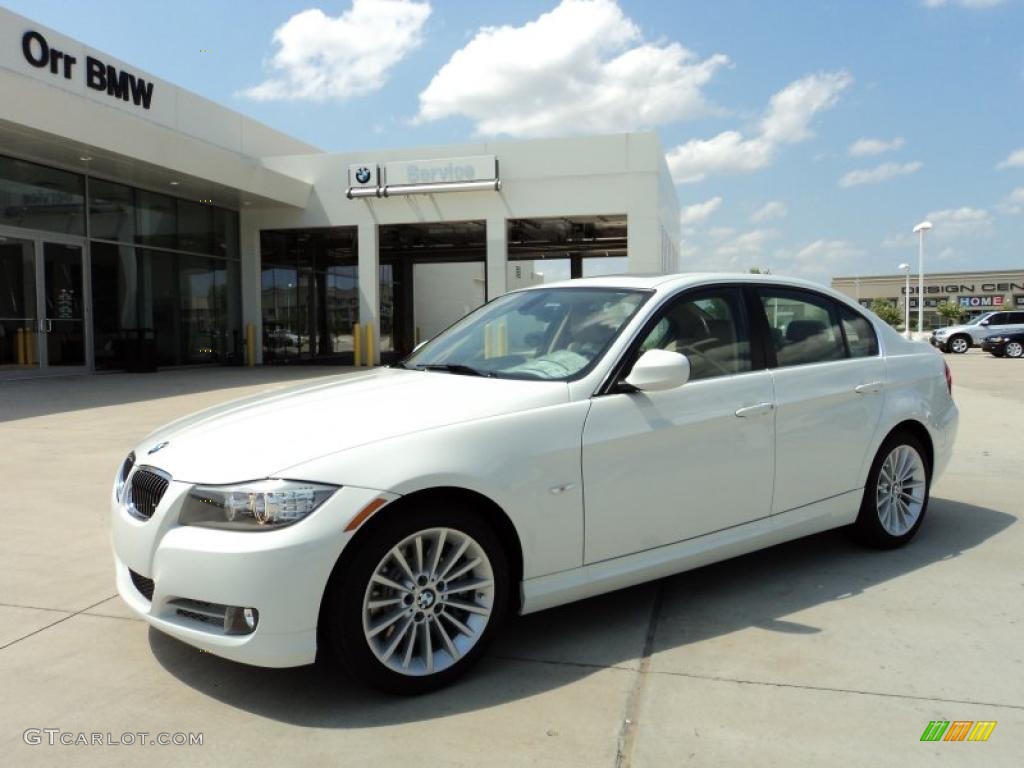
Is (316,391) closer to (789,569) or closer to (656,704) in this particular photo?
(656,704)

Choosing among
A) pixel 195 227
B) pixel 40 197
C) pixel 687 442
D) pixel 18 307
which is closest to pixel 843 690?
pixel 687 442

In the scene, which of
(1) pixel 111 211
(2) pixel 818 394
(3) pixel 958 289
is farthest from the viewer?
(3) pixel 958 289

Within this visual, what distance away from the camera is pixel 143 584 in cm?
307

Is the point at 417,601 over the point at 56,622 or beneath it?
over

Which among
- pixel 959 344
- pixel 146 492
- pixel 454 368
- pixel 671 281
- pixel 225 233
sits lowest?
pixel 959 344

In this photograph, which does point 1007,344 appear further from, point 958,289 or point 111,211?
point 958,289

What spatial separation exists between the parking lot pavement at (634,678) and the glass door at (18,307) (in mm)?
12872

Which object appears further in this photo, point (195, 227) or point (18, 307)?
point (195, 227)

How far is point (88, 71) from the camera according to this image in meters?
17.4

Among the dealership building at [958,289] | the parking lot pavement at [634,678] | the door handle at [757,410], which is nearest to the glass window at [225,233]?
the parking lot pavement at [634,678]

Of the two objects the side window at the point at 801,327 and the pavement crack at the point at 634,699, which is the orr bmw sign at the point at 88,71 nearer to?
the side window at the point at 801,327

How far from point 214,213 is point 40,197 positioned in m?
5.94

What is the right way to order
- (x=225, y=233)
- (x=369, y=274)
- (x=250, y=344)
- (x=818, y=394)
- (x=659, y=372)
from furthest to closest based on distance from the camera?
(x=250, y=344), (x=225, y=233), (x=369, y=274), (x=818, y=394), (x=659, y=372)

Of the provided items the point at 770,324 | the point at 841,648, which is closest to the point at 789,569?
the point at 841,648
